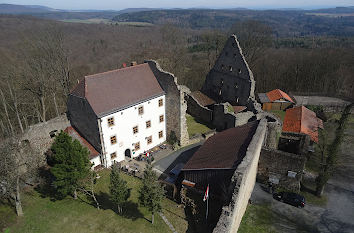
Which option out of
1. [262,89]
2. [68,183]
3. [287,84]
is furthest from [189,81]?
[68,183]

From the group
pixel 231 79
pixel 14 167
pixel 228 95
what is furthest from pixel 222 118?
pixel 14 167

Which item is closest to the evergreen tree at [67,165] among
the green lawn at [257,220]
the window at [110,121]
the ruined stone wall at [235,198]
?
the window at [110,121]

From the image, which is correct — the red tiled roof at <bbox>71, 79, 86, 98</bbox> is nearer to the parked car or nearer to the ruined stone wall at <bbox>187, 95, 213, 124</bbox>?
the ruined stone wall at <bbox>187, 95, 213, 124</bbox>

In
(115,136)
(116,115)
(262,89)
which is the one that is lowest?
(262,89)

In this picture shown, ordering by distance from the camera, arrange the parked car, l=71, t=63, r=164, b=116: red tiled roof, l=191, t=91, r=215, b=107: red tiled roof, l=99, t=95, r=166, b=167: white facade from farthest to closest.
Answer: l=191, t=91, r=215, b=107: red tiled roof
l=99, t=95, r=166, b=167: white facade
l=71, t=63, r=164, b=116: red tiled roof
the parked car

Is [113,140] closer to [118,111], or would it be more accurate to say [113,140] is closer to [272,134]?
[118,111]

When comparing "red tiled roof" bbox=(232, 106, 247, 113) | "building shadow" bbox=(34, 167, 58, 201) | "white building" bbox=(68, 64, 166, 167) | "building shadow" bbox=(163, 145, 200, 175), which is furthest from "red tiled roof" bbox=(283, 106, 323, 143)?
"building shadow" bbox=(34, 167, 58, 201)

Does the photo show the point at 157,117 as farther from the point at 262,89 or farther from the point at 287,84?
the point at 287,84
